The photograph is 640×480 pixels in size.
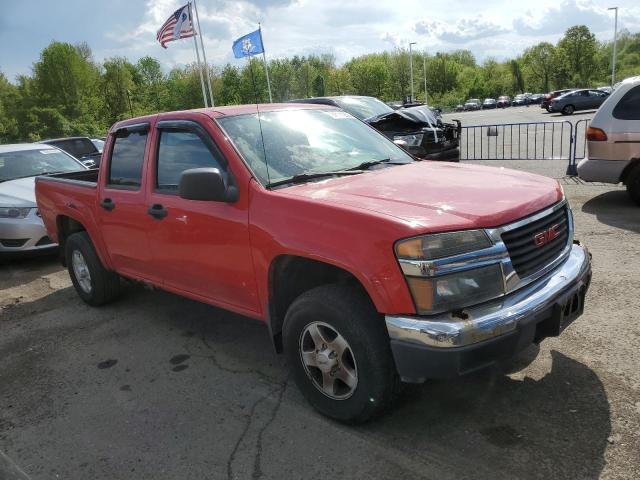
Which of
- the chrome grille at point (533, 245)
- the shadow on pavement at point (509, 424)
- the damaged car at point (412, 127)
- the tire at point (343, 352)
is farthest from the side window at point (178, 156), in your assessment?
the damaged car at point (412, 127)

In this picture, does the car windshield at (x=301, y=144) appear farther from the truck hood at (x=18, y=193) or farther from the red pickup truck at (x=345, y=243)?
the truck hood at (x=18, y=193)

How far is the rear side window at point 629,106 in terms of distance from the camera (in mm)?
7147

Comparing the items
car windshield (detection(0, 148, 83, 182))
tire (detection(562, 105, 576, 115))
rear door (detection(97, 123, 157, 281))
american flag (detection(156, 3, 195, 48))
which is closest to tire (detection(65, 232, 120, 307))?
rear door (detection(97, 123, 157, 281))

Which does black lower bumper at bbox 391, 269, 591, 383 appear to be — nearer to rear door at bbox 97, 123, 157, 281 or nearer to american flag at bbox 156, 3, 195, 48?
rear door at bbox 97, 123, 157, 281

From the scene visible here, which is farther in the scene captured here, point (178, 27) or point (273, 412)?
point (178, 27)

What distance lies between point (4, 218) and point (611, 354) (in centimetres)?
731

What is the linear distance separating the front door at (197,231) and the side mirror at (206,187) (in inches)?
3.7

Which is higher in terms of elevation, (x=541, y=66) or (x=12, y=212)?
(x=541, y=66)

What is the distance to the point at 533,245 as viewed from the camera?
2924mm

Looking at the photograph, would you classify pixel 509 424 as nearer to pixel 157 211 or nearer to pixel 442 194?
pixel 442 194

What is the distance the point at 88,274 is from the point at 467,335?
420 cm

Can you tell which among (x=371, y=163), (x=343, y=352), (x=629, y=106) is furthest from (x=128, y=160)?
(x=629, y=106)

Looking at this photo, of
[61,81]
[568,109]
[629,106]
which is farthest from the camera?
[61,81]

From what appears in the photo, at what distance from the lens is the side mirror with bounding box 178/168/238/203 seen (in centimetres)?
325
